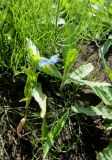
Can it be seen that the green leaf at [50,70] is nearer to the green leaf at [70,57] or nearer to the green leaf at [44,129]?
the green leaf at [70,57]

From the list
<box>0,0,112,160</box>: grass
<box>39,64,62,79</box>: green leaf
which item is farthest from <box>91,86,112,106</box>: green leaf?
<box>39,64,62,79</box>: green leaf

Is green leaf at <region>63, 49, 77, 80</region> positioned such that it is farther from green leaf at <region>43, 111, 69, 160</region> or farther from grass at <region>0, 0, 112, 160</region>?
green leaf at <region>43, 111, 69, 160</region>

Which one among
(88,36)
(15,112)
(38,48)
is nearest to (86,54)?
(88,36)

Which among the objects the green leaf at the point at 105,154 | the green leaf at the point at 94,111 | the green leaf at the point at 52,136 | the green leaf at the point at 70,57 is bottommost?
the green leaf at the point at 105,154

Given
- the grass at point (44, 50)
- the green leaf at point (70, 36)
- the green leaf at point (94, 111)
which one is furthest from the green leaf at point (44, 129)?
the green leaf at point (70, 36)

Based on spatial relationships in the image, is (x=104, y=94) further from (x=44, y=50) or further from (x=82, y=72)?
(x=44, y=50)

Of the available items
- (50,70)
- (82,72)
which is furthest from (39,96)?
(82,72)
